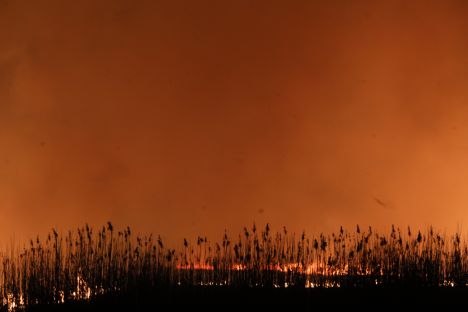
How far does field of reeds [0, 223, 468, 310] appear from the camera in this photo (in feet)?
15.4

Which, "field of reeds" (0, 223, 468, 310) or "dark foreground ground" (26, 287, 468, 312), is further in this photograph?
"field of reeds" (0, 223, 468, 310)

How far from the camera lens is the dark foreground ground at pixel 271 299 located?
4.19 metres

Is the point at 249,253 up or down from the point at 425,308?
up

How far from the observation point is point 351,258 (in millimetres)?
4953

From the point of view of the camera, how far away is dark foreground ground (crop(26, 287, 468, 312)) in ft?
13.7

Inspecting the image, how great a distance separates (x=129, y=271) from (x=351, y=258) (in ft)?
5.28

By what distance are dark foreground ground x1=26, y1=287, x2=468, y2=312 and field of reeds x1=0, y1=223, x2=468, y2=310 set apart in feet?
0.43

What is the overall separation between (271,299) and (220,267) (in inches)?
26.5

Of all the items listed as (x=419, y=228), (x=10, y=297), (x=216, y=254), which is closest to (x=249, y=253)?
(x=216, y=254)

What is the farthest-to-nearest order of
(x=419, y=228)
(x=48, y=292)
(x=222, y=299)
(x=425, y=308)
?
(x=419, y=228), (x=48, y=292), (x=222, y=299), (x=425, y=308)

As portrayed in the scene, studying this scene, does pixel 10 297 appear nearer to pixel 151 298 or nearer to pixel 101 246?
pixel 101 246

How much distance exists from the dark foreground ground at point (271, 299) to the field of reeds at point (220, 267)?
0.43ft

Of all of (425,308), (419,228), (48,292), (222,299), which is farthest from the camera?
(419,228)

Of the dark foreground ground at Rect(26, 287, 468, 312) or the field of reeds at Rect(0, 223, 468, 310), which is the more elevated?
the field of reeds at Rect(0, 223, 468, 310)
